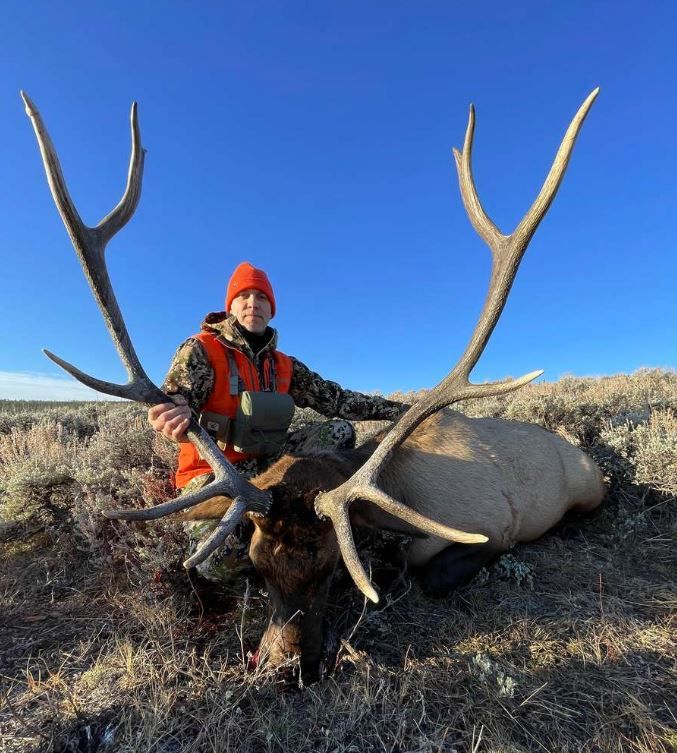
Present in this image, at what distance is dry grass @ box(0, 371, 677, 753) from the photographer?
2035 mm

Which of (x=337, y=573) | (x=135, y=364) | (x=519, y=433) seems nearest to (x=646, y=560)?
(x=519, y=433)

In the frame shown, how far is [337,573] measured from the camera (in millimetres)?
2863

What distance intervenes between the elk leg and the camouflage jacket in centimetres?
146

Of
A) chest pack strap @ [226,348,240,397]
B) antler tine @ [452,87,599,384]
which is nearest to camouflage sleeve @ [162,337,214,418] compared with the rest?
chest pack strap @ [226,348,240,397]

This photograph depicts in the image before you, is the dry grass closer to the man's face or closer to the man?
the man

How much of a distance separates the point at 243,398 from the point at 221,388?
0.80ft

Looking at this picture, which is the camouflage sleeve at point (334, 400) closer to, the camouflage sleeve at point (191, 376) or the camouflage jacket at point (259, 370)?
the camouflage jacket at point (259, 370)

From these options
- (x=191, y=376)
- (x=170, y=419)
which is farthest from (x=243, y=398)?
(x=170, y=419)

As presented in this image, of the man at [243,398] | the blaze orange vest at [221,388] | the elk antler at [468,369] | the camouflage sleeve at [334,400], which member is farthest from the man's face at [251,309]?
the elk antler at [468,369]

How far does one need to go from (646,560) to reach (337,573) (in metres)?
2.60

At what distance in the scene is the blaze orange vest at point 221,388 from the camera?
352cm

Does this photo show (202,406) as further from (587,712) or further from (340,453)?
(587,712)

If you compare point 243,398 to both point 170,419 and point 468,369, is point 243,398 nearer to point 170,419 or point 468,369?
point 170,419

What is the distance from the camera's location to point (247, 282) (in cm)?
423
